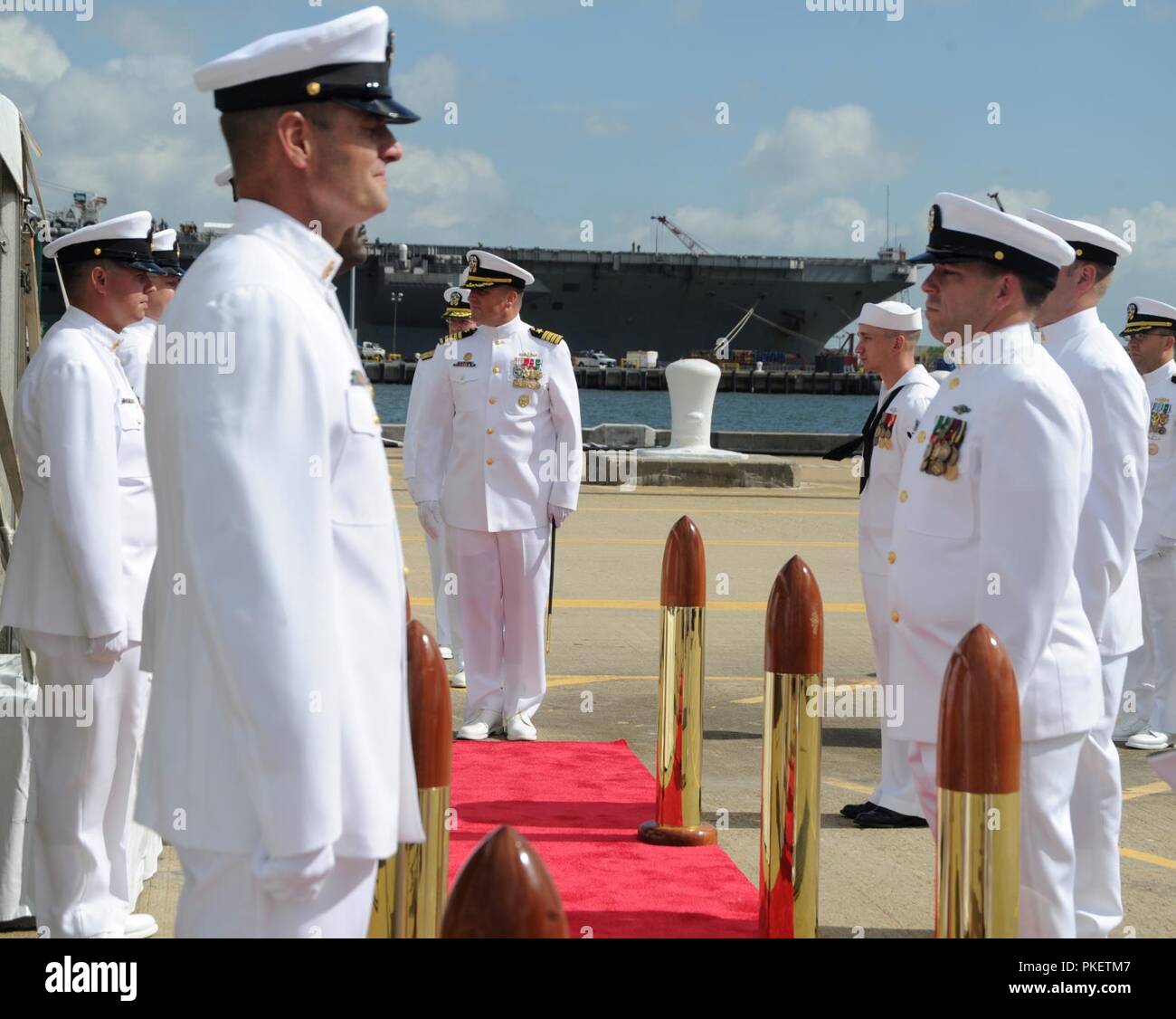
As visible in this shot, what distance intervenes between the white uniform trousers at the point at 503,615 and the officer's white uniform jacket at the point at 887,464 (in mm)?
1948

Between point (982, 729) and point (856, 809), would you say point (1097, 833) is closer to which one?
point (982, 729)

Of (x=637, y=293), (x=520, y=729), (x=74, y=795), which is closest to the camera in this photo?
(x=74, y=795)

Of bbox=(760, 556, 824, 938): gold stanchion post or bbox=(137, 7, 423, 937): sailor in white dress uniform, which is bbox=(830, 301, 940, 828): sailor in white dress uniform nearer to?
bbox=(760, 556, 824, 938): gold stanchion post

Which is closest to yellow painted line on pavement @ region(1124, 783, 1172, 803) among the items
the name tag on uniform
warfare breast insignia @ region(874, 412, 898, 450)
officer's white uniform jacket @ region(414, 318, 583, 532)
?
warfare breast insignia @ region(874, 412, 898, 450)

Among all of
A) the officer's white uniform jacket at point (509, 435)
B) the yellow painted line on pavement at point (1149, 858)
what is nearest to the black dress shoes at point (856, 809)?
the yellow painted line on pavement at point (1149, 858)

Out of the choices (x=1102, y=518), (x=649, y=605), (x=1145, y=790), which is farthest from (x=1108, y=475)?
(x=649, y=605)

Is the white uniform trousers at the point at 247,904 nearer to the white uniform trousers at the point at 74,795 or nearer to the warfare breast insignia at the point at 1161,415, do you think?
the white uniform trousers at the point at 74,795

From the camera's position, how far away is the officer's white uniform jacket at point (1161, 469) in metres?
8.00

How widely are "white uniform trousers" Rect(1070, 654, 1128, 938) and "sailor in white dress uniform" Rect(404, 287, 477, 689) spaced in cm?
443

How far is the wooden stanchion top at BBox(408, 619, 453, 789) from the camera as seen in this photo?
3096 mm

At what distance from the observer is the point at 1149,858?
575 centimetres

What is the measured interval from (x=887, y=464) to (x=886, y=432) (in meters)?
0.14
